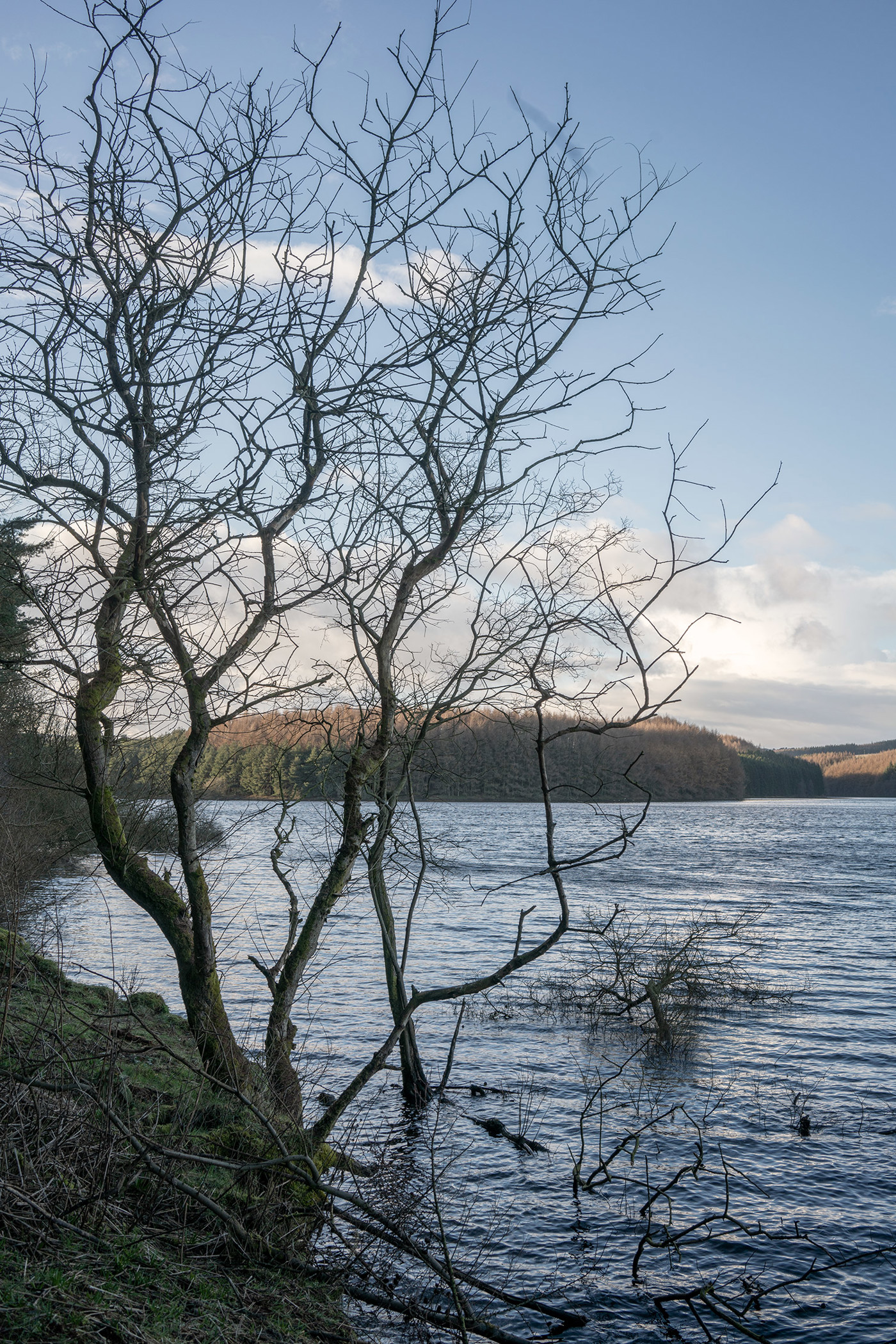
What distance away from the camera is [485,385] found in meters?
6.65

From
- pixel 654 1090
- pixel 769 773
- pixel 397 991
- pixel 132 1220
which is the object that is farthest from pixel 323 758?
pixel 769 773

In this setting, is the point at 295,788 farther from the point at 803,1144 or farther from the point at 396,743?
the point at 803,1144

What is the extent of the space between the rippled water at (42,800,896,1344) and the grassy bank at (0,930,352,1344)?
88 cm

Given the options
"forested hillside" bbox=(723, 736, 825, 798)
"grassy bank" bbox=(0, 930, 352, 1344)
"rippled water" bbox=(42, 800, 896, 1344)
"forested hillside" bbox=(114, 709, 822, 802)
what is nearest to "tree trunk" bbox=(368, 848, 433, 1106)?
"rippled water" bbox=(42, 800, 896, 1344)

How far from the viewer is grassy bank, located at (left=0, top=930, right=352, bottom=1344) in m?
4.23

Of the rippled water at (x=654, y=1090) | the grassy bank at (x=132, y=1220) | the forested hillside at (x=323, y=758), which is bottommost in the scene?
the rippled water at (x=654, y=1090)

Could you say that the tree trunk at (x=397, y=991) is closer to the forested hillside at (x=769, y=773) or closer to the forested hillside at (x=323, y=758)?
the forested hillside at (x=323, y=758)

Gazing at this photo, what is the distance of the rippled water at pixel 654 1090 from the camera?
25.1 feet

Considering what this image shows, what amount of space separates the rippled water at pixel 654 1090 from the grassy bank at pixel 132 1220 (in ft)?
2.89

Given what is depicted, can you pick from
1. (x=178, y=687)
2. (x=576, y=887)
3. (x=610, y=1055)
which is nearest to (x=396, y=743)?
(x=178, y=687)

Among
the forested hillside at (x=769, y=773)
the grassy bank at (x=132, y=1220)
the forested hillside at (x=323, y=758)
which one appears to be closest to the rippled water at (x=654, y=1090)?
the forested hillside at (x=323, y=758)

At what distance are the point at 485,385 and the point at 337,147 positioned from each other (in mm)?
1806

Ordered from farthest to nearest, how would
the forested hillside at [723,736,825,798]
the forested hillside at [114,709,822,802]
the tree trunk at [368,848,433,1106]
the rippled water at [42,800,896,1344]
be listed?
the forested hillside at [723,736,825,798] < the tree trunk at [368,848,433,1106] < the forested hillside at [114,709,822,802] < the rippled water at [42,800,896,1344]

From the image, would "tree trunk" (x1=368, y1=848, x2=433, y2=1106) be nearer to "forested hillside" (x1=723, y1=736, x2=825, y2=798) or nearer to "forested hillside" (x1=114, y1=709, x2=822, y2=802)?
"forested hillside" (x1=114, y1=709, x2=822, y2=802)
